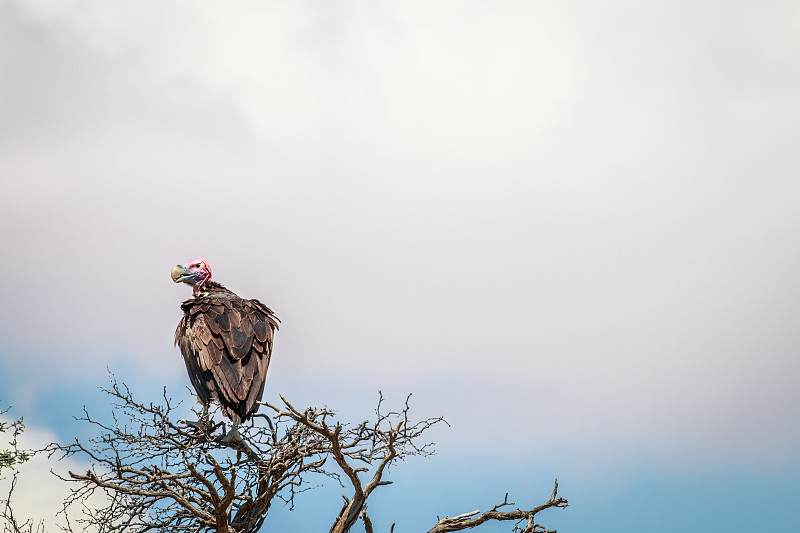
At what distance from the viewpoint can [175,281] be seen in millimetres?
11750

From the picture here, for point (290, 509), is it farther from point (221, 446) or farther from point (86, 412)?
point (86, 412)

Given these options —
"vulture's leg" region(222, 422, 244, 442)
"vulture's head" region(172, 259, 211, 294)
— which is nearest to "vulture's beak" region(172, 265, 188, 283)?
"vulture's head" region(172, 259, 211, 294)

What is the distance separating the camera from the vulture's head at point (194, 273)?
11.7m

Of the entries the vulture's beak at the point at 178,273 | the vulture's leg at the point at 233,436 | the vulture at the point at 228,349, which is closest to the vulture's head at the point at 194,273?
the vulture's beak at the point at 178,273

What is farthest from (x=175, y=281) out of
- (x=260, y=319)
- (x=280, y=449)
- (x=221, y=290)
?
(x=280, y=449)

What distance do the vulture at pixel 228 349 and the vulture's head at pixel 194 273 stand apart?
1700 millimetres

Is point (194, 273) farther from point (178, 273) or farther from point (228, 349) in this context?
point (228, 349)

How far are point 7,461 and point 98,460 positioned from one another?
277 cm

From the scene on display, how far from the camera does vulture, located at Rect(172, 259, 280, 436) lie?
8.69 metres

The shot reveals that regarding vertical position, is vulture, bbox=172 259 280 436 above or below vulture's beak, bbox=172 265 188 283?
below

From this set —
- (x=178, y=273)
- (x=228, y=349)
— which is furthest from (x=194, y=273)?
(x=228, y=349)

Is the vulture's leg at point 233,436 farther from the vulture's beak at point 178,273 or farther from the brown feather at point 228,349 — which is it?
the vulture's beak at point 178,273

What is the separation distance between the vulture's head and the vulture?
170cm

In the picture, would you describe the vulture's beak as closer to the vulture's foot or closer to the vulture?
the vulture
